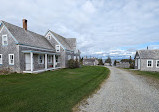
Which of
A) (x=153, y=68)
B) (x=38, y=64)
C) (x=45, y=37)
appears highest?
(x=45, y=37)

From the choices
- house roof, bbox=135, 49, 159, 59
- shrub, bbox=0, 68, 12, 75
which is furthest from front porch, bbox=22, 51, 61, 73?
house roof, bbox=135, 49, 159, 59

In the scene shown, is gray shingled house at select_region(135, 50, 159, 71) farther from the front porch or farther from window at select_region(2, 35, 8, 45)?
window at select_region(2, 35, 8, 45)

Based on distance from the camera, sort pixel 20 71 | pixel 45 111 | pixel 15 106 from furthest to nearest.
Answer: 1. pixel 20 71
2. pixel 15 106
3. pixel 45 111

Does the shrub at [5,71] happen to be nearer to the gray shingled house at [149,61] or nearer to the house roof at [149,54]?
the gray shingled house at [149,61]

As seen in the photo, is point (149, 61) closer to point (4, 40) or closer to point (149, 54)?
point (149, 54)

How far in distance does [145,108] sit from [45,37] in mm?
24254

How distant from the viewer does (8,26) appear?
15.5 meters

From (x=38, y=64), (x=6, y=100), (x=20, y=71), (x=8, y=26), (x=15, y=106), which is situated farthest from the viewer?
(x=38, y=64)

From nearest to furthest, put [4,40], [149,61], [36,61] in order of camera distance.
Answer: [4,40]
[36,61]
[149,61]

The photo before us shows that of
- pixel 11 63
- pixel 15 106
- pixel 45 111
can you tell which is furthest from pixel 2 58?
pixel 45 111

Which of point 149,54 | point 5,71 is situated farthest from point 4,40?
point 149,54

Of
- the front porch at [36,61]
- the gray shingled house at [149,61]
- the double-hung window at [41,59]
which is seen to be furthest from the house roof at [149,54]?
the double-hung window at [41,59]

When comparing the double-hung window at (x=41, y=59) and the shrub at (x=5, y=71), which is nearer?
the shrub at (x=5, y=71)

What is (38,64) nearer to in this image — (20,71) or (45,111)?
(20,71)
